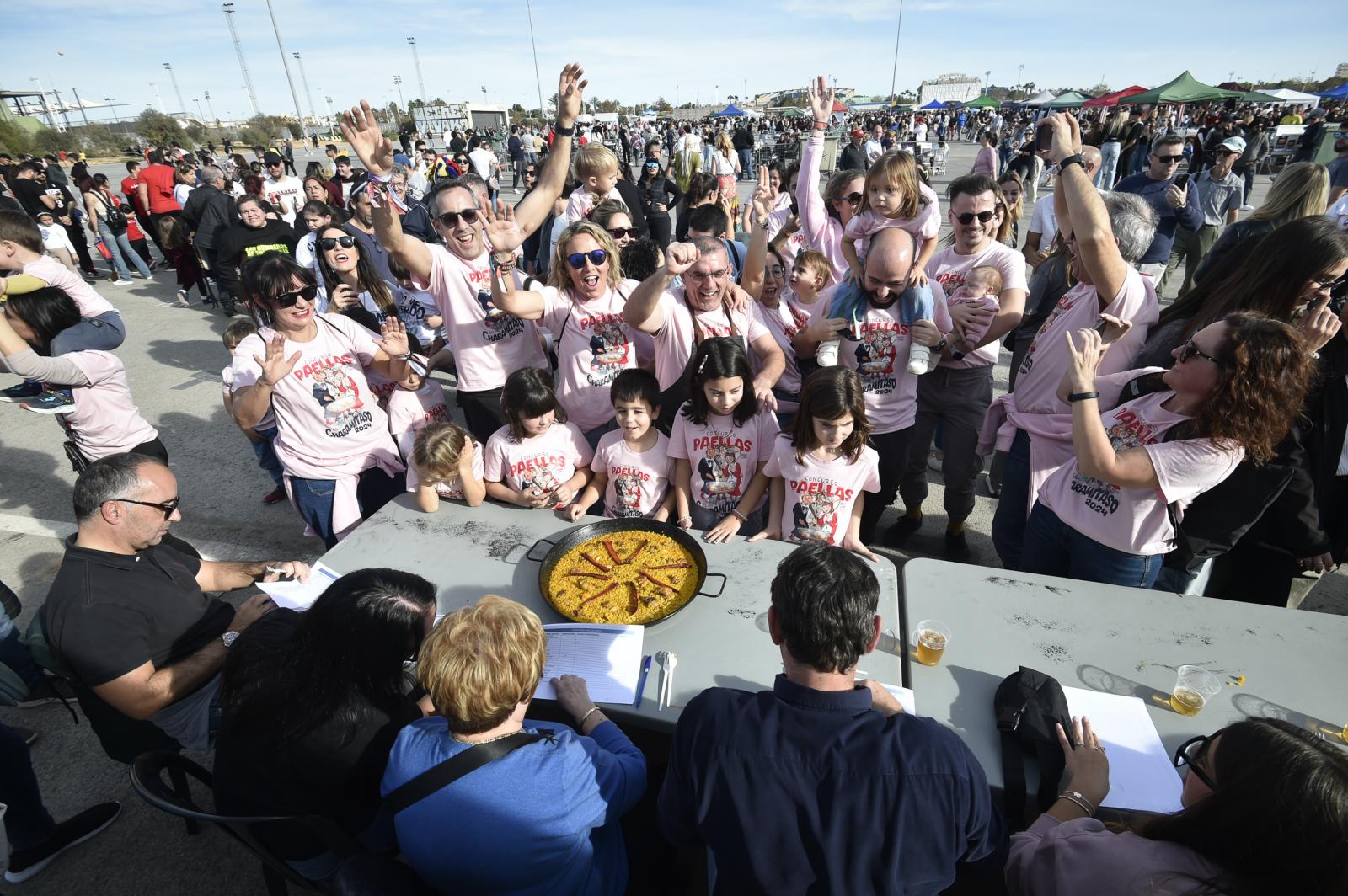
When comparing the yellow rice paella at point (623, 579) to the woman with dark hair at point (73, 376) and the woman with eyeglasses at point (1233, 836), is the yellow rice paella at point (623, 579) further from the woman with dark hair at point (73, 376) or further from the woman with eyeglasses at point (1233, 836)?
the woman with dark hair at point (73, 376)

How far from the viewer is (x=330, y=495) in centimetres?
341

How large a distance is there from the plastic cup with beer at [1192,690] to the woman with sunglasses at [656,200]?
6.44 metres

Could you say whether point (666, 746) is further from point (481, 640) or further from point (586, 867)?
point (481, 640)

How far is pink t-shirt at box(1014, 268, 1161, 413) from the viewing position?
108 inches

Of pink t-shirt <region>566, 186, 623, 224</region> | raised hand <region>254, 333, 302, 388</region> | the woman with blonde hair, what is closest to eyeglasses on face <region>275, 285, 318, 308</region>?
raised hand <region>254, 333, 302, 388</region>

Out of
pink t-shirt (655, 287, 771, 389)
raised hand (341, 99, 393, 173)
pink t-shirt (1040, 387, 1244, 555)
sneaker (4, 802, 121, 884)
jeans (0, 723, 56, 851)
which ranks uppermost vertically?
raised hand (341, 99, 393, 173)

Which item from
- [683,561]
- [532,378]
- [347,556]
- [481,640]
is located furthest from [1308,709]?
[347,556]

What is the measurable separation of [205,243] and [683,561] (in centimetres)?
939

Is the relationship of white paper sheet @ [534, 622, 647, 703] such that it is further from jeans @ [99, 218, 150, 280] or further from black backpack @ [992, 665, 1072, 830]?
jeans @ [99, 218, 150, 280]

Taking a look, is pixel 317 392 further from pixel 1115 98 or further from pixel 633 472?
pixel 1115 98

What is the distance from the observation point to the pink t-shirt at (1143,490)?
215 cm

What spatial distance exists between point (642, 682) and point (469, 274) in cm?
268

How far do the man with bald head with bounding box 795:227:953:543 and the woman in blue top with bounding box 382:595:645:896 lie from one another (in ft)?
6.97

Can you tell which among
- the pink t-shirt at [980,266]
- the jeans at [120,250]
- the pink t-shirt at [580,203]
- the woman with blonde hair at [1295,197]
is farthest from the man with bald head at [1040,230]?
the jeans at [120,250]
